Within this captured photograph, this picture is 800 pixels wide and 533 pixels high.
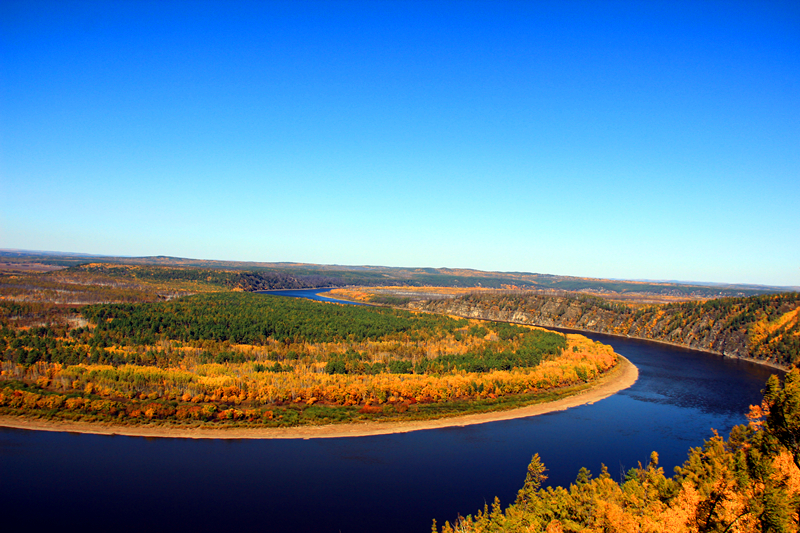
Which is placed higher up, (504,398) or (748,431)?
(748,431)

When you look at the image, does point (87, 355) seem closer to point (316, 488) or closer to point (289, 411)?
A: point (289, 411)

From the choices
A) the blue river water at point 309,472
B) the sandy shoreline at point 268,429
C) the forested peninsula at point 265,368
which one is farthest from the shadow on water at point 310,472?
the forested peninsula at point 265,368

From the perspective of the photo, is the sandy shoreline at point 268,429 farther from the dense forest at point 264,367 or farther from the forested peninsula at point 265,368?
the dense forest at point 264,367

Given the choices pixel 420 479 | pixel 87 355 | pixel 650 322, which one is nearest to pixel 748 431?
pixel 420 479

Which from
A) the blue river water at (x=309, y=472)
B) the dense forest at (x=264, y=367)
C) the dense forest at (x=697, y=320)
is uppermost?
the dense forest at (x=697, y=320)

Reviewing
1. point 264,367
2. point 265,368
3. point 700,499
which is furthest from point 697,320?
point 700,499

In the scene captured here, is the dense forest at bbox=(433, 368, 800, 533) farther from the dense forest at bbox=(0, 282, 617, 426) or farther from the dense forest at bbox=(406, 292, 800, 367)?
the dense forest at bbox=(406, 292, 800, 367)

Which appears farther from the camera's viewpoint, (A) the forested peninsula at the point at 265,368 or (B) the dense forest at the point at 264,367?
(B) the dense forest at the point at 264,367
